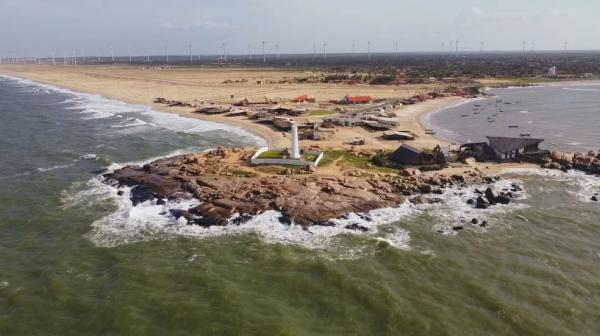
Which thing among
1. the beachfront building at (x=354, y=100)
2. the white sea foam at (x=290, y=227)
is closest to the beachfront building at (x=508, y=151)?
the white sea foam at (x=290, y=227)

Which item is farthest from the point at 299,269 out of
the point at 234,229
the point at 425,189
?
the point at 425,189

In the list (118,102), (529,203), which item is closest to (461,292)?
(529,203)

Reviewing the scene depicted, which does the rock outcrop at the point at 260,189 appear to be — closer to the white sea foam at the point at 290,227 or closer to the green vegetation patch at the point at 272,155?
the white sea foam at the point at 290,227

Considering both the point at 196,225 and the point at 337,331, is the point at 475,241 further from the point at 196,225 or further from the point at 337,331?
the point at 196,225

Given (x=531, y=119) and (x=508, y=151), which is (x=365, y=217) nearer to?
(x=508, y=151)

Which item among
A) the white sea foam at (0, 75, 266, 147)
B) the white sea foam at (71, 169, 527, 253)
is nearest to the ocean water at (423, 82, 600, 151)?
the white sea foam at (71, 169, 527, 253)

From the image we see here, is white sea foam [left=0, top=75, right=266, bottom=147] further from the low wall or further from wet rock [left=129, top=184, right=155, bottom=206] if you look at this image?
wet rock [left=129, top=184, right=155, bottom=206]
